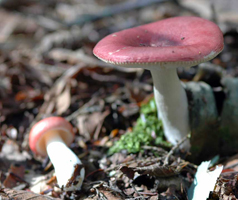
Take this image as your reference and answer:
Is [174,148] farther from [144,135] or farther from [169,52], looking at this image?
[169,52]

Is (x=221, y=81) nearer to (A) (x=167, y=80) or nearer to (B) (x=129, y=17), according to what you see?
(A) (x=167, y=80)

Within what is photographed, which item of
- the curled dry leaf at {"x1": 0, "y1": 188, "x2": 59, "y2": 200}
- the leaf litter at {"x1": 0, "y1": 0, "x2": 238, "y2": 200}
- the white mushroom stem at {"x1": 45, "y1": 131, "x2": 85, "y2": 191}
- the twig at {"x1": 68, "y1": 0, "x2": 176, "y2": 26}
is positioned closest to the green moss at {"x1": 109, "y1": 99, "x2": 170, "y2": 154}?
the leaf litter at {"x1": 0, "y1": 0, "x2": 238, "y2": 200}

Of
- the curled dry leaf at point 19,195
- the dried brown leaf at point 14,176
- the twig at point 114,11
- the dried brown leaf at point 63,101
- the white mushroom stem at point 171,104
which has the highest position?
the twig at point 114,11

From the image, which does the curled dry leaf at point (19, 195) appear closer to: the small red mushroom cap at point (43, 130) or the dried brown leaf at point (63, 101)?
the small red mushroom cap at point (43, 130)

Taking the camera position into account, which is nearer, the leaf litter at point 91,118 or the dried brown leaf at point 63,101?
the leaf litter at point 91,118

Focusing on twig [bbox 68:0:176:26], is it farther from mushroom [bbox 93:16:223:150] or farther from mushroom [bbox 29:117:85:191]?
mushroom [bbox 29:117:85:191]

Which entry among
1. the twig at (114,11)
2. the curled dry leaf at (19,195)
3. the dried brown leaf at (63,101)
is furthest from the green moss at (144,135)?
the twig at (114,11)

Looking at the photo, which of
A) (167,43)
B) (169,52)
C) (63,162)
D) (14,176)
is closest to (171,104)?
(167,43)
